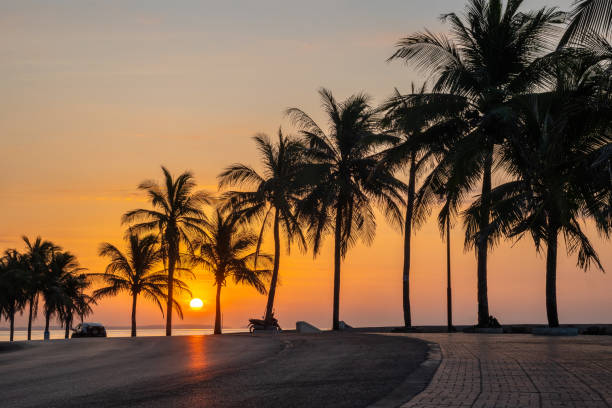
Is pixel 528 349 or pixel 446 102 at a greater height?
pixel 446 102

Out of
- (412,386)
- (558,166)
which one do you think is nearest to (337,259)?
(558,166)

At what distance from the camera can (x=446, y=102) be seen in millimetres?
28016

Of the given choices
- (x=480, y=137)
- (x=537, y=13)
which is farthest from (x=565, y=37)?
(x=537, y=13)

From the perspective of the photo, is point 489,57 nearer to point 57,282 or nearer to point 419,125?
point 419,125

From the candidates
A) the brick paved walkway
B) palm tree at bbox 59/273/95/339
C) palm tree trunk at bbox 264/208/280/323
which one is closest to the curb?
the brick paved walkway

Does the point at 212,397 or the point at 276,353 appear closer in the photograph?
the point at 212,397

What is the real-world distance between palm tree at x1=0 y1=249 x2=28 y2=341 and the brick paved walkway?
1997 inches

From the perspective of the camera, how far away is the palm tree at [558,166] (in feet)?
50.1

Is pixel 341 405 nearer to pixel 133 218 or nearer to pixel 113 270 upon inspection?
pixel 133 218

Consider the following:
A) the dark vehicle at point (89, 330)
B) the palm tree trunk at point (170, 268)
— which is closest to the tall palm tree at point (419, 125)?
the palm tree trunk at point (170, 268)

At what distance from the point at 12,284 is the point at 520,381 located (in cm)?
5579

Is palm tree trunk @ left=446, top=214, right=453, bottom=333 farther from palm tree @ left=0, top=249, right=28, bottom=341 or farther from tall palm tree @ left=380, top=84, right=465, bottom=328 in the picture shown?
palm tree @ left=0, top=249, right=28, bottom=341

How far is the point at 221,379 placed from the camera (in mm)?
11734

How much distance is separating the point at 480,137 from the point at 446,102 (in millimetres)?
2313
